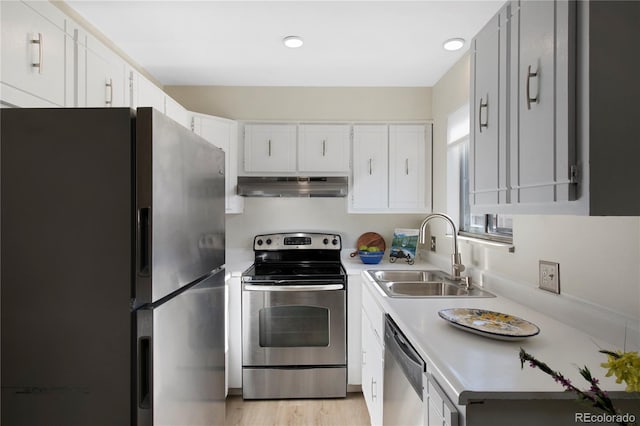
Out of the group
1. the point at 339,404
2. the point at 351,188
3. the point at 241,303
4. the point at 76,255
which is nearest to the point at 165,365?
the point at 76,255

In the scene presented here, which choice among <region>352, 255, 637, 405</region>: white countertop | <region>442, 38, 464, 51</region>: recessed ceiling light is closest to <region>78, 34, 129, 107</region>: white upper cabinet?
<region>352, 255, 637, 405</region>: white countertop

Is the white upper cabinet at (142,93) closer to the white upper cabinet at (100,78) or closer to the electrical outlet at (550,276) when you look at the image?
the white upper cabinet at (100,78)

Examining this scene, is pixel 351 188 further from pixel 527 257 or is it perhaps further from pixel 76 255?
pixel 76 255

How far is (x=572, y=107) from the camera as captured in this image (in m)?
0.87

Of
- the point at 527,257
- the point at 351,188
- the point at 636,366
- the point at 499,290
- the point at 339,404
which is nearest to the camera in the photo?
the point at 636,366

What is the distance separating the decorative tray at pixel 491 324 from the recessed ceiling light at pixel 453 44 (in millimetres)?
1666

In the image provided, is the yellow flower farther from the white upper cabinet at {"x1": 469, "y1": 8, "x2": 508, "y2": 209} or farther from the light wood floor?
the light wood floor

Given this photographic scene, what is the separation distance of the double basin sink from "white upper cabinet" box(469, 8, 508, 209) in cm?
66

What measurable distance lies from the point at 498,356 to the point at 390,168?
2.05 meters

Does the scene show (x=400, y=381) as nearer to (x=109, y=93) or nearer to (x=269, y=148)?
(x=109, y=93)

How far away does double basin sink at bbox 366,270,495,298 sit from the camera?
6.31 feet

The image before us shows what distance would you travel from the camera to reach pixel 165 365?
1091 millimetres

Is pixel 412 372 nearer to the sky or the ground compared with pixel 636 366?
nearer to the ground

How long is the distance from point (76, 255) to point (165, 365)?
1.39 feet
